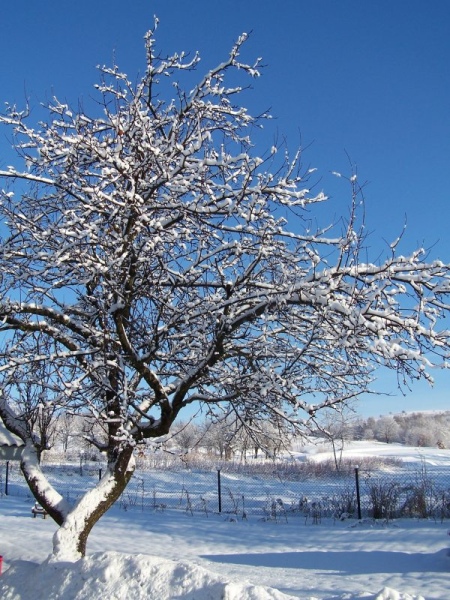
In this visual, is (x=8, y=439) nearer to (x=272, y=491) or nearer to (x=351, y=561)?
(x=351, y=561)

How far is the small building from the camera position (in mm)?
6043

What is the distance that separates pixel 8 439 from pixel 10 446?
0.49 feet

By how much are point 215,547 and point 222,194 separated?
7966 millimetres

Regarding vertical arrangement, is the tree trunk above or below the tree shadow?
above

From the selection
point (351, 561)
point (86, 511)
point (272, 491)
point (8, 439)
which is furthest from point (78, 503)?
point (272, 491)

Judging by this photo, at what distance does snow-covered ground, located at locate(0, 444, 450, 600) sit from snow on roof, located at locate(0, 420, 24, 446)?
127cm

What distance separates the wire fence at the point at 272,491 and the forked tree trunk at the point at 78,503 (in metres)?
4.78

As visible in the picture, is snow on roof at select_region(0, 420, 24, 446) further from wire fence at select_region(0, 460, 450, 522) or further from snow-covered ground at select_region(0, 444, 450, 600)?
wire fence at select_region(0, 460, 450, 522)

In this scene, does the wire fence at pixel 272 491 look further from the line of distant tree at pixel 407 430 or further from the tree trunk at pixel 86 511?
the line of distant tree at pixel 407 430

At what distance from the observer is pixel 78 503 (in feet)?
18.5

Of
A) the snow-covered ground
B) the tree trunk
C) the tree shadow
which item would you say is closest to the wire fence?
the snow-covered ground

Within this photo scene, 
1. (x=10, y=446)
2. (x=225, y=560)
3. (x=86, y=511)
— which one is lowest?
(x=225, y=560)

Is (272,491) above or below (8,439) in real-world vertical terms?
below

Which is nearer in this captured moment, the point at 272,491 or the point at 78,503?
the point at 78,503
